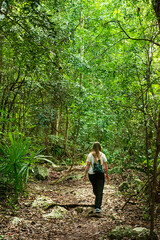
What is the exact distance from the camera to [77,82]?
10.2 meters

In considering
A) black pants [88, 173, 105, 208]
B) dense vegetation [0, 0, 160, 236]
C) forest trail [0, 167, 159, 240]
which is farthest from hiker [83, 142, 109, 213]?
dense vegetation [0, 0, 160, 236]

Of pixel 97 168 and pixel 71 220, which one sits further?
pixel 97 168

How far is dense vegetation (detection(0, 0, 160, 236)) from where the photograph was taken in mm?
4898

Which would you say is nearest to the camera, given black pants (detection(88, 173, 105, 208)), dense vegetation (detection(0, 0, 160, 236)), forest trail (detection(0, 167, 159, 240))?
forest trail (detection(0, 167, 159, 240))

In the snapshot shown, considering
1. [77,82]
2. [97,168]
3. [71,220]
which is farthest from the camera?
[77,82]

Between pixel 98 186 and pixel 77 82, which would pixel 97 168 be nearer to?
pixel 98 186

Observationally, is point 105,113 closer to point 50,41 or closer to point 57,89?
point 57,89

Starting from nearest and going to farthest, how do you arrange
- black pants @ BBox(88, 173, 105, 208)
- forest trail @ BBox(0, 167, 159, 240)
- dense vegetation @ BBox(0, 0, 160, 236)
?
forest trail @ BBox(0, 167, 159, 240) → dense vegetation @ BBox(0, 0, 160, 236) → black pants @ BBox(88, 173, 105, 208)

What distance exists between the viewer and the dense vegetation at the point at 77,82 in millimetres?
4898

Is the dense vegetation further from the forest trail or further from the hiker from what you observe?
the hiker

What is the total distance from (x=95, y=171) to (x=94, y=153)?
0.48m

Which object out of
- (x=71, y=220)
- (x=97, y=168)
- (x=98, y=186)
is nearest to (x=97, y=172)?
(x=97, y=168)

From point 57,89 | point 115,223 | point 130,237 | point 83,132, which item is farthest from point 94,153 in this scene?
point 83,132

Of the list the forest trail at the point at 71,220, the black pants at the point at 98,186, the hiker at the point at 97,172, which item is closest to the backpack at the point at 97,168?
the hiker at the point at 97,172
